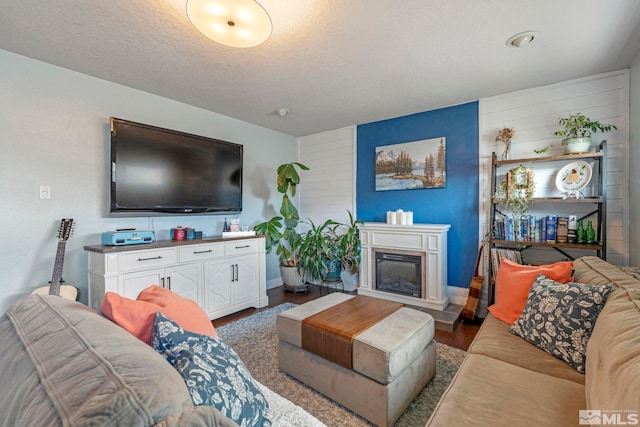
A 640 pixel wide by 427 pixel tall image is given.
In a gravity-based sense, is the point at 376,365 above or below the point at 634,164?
below

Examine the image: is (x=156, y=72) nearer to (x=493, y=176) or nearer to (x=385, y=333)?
(x=385, y=333)

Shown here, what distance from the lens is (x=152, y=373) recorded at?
0.58 m

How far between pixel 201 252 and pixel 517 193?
3.26 m

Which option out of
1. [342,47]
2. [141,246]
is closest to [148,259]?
[141,246]

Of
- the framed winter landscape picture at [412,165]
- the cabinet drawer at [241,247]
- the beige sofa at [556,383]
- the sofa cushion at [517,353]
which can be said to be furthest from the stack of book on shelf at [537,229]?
the cabinet drawer at [241,247]

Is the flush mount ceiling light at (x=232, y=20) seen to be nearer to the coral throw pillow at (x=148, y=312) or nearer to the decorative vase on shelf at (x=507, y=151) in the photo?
the coral throw pillow at (x=148, y=312)

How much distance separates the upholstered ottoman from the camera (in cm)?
148

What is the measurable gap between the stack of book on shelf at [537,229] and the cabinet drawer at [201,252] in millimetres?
2948

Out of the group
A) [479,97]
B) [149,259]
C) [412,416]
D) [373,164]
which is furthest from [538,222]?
[149,259]

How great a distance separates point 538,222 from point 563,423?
2.30 m

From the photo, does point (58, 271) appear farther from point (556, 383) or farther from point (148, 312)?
point (556, 383)

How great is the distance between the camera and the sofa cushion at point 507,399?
3.30 ft

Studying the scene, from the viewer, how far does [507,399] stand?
1.11 meters

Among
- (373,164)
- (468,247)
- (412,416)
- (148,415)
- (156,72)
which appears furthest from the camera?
(373,164)
